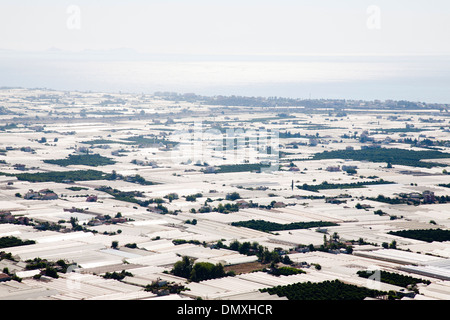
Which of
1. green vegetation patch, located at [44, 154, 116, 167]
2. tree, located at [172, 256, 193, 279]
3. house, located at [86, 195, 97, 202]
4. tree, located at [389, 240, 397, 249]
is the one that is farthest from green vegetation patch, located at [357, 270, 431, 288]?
green vegetation patch, located at [44, 154, 116, 167]

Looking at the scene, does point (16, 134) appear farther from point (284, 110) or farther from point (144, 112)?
point (284, 110)

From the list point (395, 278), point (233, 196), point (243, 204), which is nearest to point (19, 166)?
point (233, 196)

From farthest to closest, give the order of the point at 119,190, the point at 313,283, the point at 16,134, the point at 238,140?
1. the point at 16,134
2. the point at 238,140
3. the point at 119,190
4. the point at 313,283

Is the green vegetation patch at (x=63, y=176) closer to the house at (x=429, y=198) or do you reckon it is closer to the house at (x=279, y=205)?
the house at (x=279, y=205)

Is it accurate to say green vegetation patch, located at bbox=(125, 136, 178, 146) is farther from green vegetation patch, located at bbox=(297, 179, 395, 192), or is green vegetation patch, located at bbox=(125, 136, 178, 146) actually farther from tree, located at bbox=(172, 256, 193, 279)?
tree, located at bbox=(172, 256, 193, 279)

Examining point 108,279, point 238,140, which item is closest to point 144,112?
point 238,140
